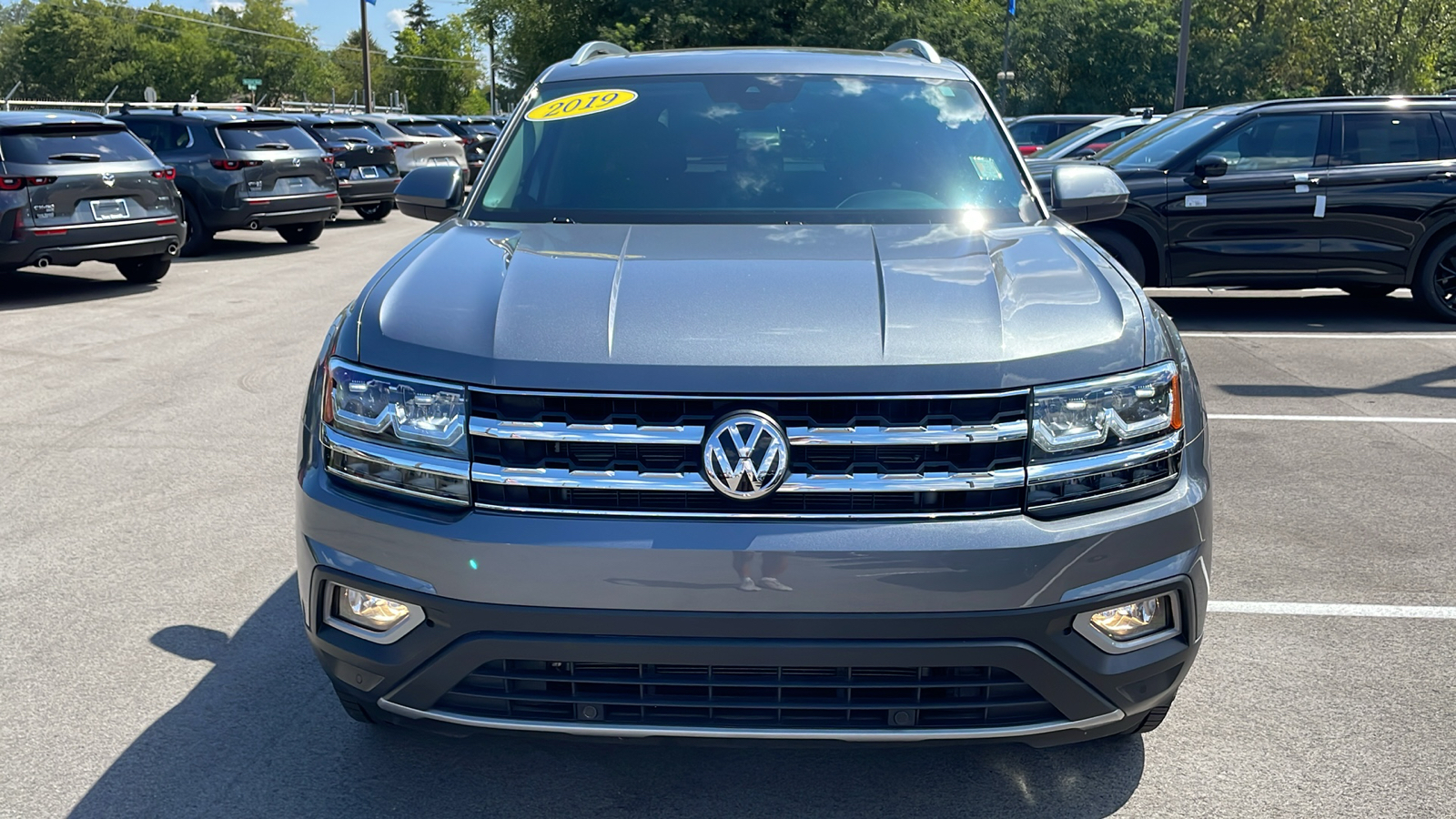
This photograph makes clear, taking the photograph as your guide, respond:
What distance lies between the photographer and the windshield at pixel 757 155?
3820 millimetres

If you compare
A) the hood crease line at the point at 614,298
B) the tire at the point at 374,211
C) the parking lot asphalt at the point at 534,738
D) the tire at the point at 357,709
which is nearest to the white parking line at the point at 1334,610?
the parking lot asphalt at the point at 534,738

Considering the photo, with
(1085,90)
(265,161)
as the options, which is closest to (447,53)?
(1085,90)

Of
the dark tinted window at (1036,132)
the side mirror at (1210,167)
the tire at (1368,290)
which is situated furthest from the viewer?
the dark tinted window at (1036,132)

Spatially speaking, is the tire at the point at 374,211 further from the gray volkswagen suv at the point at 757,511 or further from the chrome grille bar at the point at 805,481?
the chrome grille bar at the point at 805,481

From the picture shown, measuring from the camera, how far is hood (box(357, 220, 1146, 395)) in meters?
2.57

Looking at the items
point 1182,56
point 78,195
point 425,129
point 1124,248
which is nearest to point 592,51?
point 1124,248

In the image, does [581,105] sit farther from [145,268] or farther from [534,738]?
[145,268]

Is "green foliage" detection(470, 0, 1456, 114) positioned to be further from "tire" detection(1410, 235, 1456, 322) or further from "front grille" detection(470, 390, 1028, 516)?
"front grille" detection(470, 390, 1028, 516)

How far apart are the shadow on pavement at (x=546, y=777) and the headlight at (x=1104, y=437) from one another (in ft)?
2.26

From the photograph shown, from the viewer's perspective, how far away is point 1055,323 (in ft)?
9.09

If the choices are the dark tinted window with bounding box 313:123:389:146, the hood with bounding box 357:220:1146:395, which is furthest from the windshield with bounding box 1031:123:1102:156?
the hood with bounding box 357:220:1146:395

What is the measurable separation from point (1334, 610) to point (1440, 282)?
291 inches

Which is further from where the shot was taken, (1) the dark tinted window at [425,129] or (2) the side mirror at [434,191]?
(1) the dark tinted window at [425,129]

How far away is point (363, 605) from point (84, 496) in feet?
11.4
